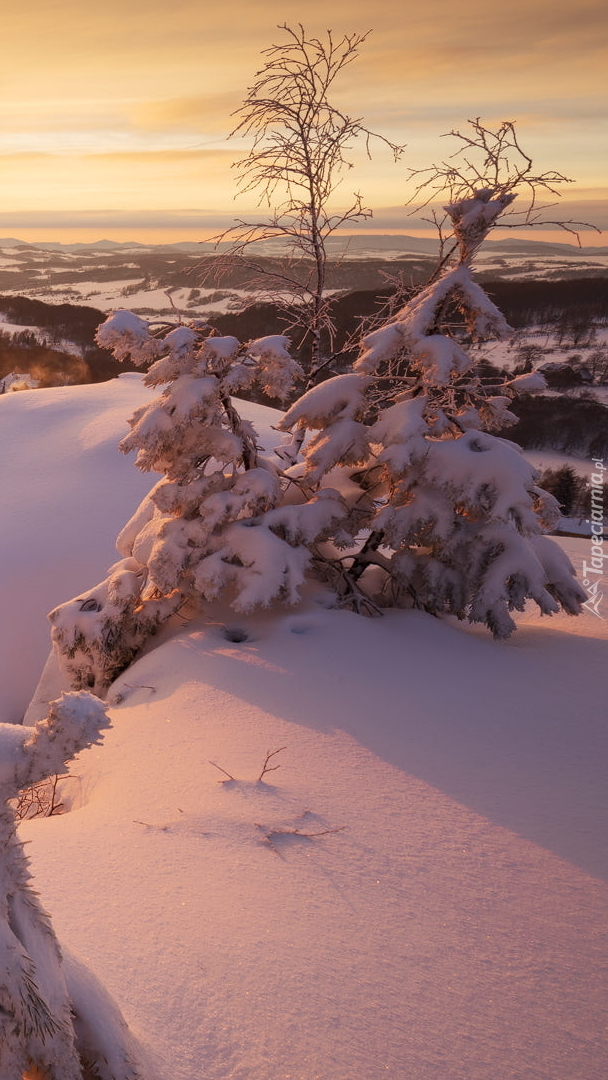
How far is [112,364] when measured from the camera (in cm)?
5438

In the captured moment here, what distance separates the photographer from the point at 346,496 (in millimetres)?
9844

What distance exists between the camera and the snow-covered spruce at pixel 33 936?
1.99 m

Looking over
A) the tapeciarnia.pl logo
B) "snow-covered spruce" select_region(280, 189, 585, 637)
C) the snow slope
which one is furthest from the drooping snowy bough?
the tapeciarnia.pl logo

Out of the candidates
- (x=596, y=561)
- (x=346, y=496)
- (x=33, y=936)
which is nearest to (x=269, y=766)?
(x=33, y=936)

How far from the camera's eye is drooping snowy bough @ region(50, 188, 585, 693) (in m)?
8.30

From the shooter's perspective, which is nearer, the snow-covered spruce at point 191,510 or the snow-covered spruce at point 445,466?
the snow-covered spruce at point 445,466

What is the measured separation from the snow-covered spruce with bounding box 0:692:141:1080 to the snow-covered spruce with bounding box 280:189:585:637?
6.65 metres

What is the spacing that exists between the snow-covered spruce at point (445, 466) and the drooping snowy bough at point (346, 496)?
2 cm

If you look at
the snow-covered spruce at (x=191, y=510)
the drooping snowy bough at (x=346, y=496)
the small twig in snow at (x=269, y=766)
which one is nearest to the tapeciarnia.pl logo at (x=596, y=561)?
the drooping snowy bough at (x=346, y=496)

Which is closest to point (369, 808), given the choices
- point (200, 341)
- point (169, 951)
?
point (169, 951)

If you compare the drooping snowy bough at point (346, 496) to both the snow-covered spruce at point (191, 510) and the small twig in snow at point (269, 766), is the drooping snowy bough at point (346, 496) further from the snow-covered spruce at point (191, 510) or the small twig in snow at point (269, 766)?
the small twig in snow at point (269, 766)

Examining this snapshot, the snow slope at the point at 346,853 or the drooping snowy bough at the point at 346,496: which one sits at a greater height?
the drooping snowy bough at the point at 346,496

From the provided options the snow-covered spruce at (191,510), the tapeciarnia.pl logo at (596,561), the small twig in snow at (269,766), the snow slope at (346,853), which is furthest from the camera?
the tapeciarnia.pl logo at (596,561)

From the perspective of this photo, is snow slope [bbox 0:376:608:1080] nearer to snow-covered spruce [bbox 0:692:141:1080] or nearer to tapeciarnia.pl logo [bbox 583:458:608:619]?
snow-covered spruce [bbox 0:692:141:1080]
